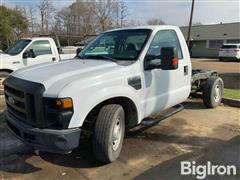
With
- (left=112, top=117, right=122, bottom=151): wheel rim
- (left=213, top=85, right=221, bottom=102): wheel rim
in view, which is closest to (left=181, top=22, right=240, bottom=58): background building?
(left=213, top=85, right=221, bottom=102): wheel rim

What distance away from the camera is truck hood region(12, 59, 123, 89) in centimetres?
395

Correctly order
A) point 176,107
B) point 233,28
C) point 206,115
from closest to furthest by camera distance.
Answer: point 176,107 → point 206,115 → point 233,28

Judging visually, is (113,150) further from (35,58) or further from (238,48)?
(238,48)

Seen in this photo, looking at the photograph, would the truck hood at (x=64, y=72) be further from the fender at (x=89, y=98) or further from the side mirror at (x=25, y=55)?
the side mirror at (x=25, y=55)

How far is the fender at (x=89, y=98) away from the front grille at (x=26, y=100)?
42 cm

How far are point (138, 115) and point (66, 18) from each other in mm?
43230

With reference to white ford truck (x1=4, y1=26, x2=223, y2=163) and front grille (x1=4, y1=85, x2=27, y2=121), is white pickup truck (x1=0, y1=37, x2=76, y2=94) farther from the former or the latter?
front grille (x1=4, y1=85, x2=27, y2=121)

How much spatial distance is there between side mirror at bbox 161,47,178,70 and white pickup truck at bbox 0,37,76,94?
6532mm

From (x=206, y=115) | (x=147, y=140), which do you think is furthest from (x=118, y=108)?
(x=206, y=115)

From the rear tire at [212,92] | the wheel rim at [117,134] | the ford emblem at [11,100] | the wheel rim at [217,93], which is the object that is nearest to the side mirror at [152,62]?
the wheel rim at [117,134]

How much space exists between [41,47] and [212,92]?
19.5ft

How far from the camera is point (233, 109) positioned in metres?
7.79

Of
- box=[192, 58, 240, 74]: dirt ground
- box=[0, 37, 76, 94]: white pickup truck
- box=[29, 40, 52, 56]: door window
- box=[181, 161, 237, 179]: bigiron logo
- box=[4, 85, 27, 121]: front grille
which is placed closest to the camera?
box=[4, 85, 27, 121]: front grille

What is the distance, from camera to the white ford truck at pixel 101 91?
378 cm
